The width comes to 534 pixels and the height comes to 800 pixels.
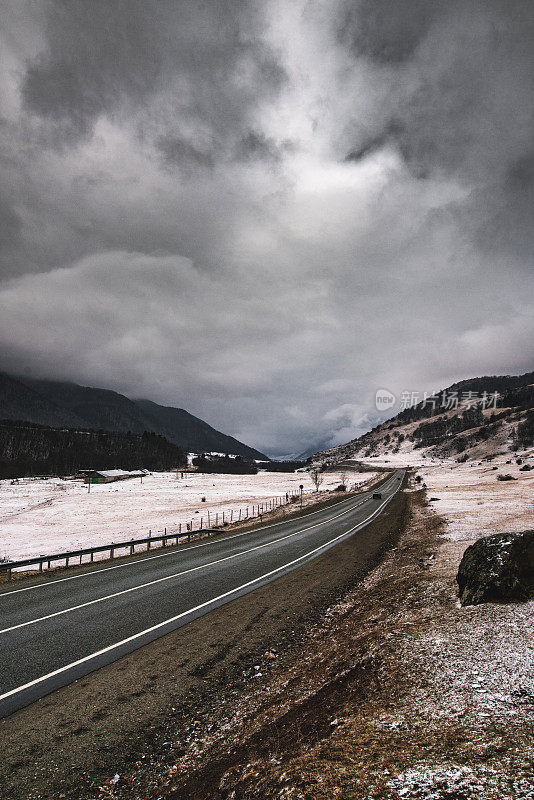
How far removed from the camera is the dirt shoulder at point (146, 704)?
541 centimetres

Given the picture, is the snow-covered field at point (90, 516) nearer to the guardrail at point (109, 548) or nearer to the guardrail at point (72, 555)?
the guardrail at point (109, 548)

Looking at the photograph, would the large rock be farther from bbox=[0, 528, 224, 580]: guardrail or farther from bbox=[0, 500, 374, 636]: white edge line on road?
bbox=[0, 528, 224, 580]: guardrail

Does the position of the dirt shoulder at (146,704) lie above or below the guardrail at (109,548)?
above

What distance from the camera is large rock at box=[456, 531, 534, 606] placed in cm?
925

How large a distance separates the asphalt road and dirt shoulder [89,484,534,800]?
147 inches

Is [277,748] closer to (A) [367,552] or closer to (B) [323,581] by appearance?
(B) [323,581]

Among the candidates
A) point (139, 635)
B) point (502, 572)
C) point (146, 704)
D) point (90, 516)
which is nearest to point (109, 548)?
point (139, 635)

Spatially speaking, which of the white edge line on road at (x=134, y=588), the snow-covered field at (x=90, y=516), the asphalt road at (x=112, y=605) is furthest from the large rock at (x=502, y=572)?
the snow-covered field at (x=90, y=516)

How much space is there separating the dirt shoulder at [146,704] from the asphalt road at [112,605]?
0.78 meters

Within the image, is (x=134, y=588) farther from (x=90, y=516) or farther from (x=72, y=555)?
(x=90, y=516)

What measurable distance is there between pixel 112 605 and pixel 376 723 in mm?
10710

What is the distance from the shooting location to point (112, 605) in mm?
12930

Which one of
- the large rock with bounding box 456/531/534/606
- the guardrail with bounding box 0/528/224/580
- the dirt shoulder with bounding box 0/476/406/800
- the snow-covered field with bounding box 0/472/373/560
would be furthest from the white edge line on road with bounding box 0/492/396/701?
the snow-covered field with bounding box 0/472/373/560

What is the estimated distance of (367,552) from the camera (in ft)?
67.5
